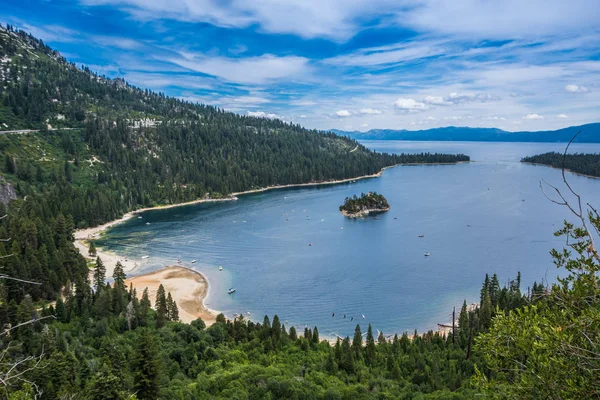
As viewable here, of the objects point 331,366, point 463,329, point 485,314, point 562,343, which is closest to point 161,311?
point 331,366

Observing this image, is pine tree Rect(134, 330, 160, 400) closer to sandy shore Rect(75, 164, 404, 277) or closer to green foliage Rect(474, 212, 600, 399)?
green foliage Rect(474, 212, 600, 399)

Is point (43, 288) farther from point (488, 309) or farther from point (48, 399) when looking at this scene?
point (488, 309)

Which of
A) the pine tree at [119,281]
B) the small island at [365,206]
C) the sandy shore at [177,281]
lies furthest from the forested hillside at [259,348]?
the small island at [365,206]

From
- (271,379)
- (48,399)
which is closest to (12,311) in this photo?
(48,399)

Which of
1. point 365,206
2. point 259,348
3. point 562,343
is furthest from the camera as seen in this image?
point 365,206

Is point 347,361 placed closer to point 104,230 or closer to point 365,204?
point 104,230

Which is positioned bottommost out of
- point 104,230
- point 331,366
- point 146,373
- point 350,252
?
point 350,252
